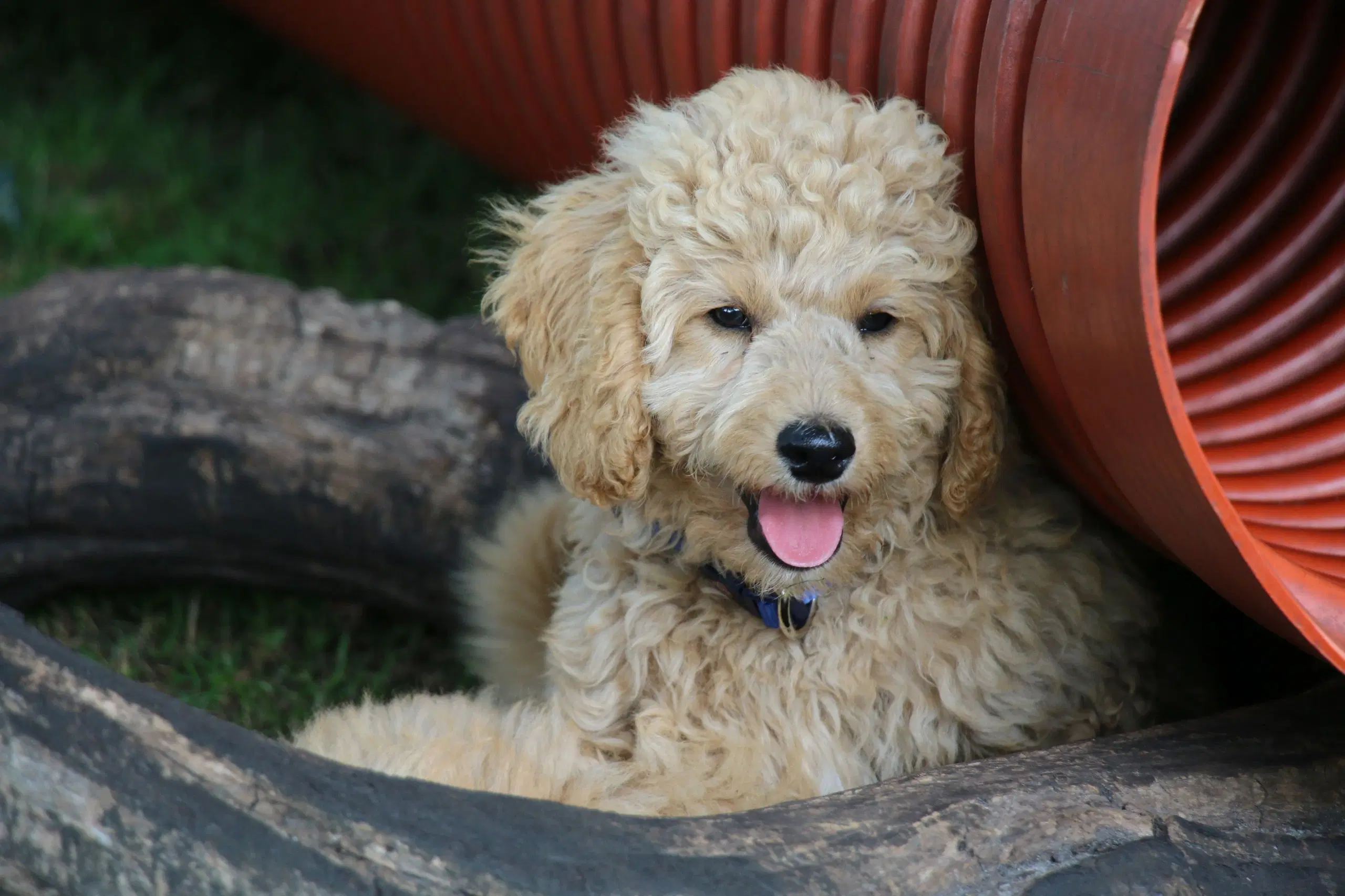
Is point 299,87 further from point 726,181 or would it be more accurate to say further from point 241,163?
point 726,181

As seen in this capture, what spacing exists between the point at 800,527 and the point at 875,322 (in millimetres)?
370

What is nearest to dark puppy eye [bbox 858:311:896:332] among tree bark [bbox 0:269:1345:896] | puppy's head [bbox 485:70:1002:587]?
puppy's head [bbox 485:70:1002:587]

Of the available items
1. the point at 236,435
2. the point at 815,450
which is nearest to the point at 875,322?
the point at 815,450

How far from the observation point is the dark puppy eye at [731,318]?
7.92 ft

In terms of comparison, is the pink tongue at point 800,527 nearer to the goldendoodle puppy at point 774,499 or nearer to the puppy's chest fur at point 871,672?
the goldendoodle puppy at point 774,499

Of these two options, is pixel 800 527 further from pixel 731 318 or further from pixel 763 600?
pixel 731 318

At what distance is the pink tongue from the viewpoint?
2.39 m

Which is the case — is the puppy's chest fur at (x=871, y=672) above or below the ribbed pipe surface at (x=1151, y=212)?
below

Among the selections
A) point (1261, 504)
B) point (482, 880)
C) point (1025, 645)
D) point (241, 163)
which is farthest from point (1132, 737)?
point (241, 163)

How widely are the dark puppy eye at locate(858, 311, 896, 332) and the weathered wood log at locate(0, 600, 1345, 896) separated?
743 mm

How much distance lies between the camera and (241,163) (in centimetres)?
581

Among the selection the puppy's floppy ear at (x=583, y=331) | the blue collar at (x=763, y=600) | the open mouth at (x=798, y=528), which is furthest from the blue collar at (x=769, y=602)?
the puppy's floppy ear at (x=583, y=331)

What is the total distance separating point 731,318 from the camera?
242 cm

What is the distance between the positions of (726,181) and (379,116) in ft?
13.7
